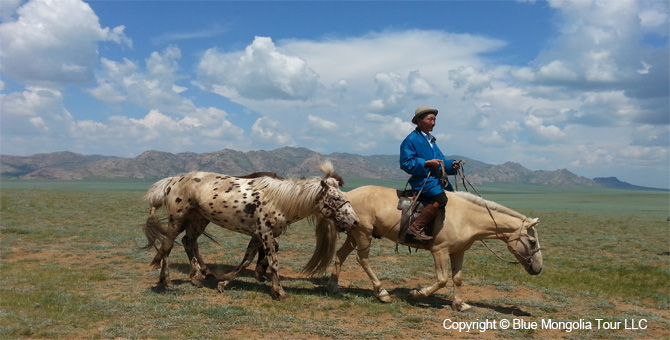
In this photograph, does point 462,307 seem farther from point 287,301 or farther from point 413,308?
point 287,301

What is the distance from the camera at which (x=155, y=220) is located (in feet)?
27.7

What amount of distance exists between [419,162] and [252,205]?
125 inches

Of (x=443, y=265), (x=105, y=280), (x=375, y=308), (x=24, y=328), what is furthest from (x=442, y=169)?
(x=105, y=280)

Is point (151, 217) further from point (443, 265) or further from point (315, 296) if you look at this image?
point (443, 265)

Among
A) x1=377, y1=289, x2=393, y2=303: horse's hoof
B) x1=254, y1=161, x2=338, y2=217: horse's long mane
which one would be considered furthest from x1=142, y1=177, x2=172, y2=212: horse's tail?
x1=377, y1=289, x2=393, y2=303: horse's hoof

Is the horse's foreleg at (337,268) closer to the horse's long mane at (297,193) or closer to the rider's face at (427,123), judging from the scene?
the horse's long mane at (297,193)

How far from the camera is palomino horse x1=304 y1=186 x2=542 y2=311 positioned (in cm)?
778

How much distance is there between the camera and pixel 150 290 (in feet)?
27.2

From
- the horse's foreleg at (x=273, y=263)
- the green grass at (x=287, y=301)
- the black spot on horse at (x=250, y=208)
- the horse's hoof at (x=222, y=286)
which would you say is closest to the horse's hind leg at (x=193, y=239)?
the green grass at (x=287, y=301)

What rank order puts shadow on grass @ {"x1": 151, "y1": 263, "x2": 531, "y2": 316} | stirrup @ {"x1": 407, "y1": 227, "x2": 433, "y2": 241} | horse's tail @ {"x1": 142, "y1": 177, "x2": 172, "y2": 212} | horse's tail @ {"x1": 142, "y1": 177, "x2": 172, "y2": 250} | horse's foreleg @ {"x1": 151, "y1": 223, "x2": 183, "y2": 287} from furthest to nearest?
horse's tail @ {"x1": 142, "y1": 177, "x2": 172, "y2": 212}
horse's tail @ {"x1": 142, "y1": 177, "x2": 172, "y2": 250}
horse's foreleg @ {"x1": 151, "y1": 223, "x2": 183, "y2": 287}
shadow on grass @ {"x1": 151, "y1": 263, "x2": 531, "y2": 316}
stirrup @ {"x1": 407, "y1": 227, "x2": 433, "y2": 241}

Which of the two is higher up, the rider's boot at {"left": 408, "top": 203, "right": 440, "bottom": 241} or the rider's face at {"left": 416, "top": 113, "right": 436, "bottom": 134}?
the rider's face at {"left": 416, "top": 113, "right": 436, "bottom": 134}

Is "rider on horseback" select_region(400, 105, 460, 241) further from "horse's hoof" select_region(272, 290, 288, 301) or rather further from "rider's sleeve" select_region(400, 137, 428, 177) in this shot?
"horse's hoof" select_region(272, 290, 288, 301)

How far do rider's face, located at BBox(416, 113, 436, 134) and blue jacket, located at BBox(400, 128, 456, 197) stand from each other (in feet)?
0.35

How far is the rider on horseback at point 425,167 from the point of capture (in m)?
7.60
